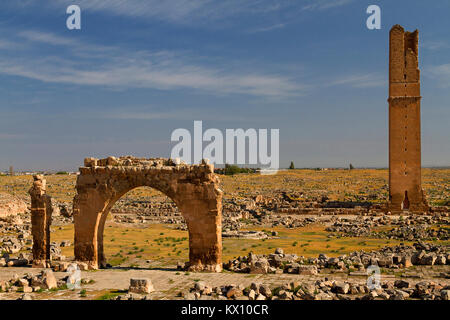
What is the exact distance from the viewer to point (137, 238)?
27281 mm

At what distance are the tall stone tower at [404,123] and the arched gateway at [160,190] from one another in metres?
27.6

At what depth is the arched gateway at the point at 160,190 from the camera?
1617 centimetres

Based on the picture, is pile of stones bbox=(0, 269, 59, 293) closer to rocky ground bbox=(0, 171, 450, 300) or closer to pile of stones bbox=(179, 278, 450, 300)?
rocky ground bbox=(0, 171, 450, 300)

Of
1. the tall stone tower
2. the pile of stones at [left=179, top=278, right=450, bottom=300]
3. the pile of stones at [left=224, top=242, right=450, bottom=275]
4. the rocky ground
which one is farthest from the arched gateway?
the tall stone tower

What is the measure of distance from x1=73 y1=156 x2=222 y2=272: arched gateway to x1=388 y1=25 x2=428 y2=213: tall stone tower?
27614mm

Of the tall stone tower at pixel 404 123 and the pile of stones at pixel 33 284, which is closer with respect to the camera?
the pile of stones at pixel 33 284

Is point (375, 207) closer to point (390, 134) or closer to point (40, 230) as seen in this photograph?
point (390, 134)

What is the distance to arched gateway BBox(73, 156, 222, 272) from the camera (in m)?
16.2

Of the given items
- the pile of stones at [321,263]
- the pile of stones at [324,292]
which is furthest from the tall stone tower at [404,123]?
the pile of stones at [324,292]

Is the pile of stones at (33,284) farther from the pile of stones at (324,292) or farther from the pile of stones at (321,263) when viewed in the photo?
the pile of stones at (321,263)

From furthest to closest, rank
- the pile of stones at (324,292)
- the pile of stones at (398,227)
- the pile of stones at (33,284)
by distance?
1. the pile of stones at (398,227)
2. the pile of stones at (33,284)
3. the pile of stones at (324,292)

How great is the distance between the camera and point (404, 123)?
128ft
